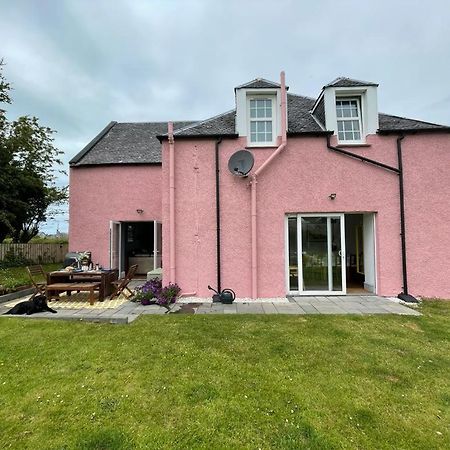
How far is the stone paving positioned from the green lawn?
0.68 m

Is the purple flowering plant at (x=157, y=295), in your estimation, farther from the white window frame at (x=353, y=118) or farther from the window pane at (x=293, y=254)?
the white window frame at (x=353, y=118)

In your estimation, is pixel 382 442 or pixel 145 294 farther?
pixel 145 294

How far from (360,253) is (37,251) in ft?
68.0

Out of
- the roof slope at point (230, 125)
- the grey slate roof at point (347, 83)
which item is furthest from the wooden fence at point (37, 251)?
the grey slate roof at point (347, 83)

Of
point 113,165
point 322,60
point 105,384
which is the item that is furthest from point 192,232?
point 322,60

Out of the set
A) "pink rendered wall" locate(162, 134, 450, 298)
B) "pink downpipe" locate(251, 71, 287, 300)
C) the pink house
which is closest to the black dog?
the pink house

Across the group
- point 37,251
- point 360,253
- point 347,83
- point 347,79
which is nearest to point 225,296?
point 360,253

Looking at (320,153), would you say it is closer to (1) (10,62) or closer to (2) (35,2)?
(2) (35,2)

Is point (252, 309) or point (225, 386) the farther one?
point (252, 309)

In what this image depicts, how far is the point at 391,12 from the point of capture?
27.6 ft

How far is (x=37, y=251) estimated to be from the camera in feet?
62.0

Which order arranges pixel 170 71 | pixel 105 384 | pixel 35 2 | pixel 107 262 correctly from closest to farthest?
pixel 105 384 < pixel 35 2 < pixel 170 71 < pixel 107 262

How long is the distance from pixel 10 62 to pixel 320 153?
60.0 ft

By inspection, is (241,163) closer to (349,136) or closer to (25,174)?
(349,136)
